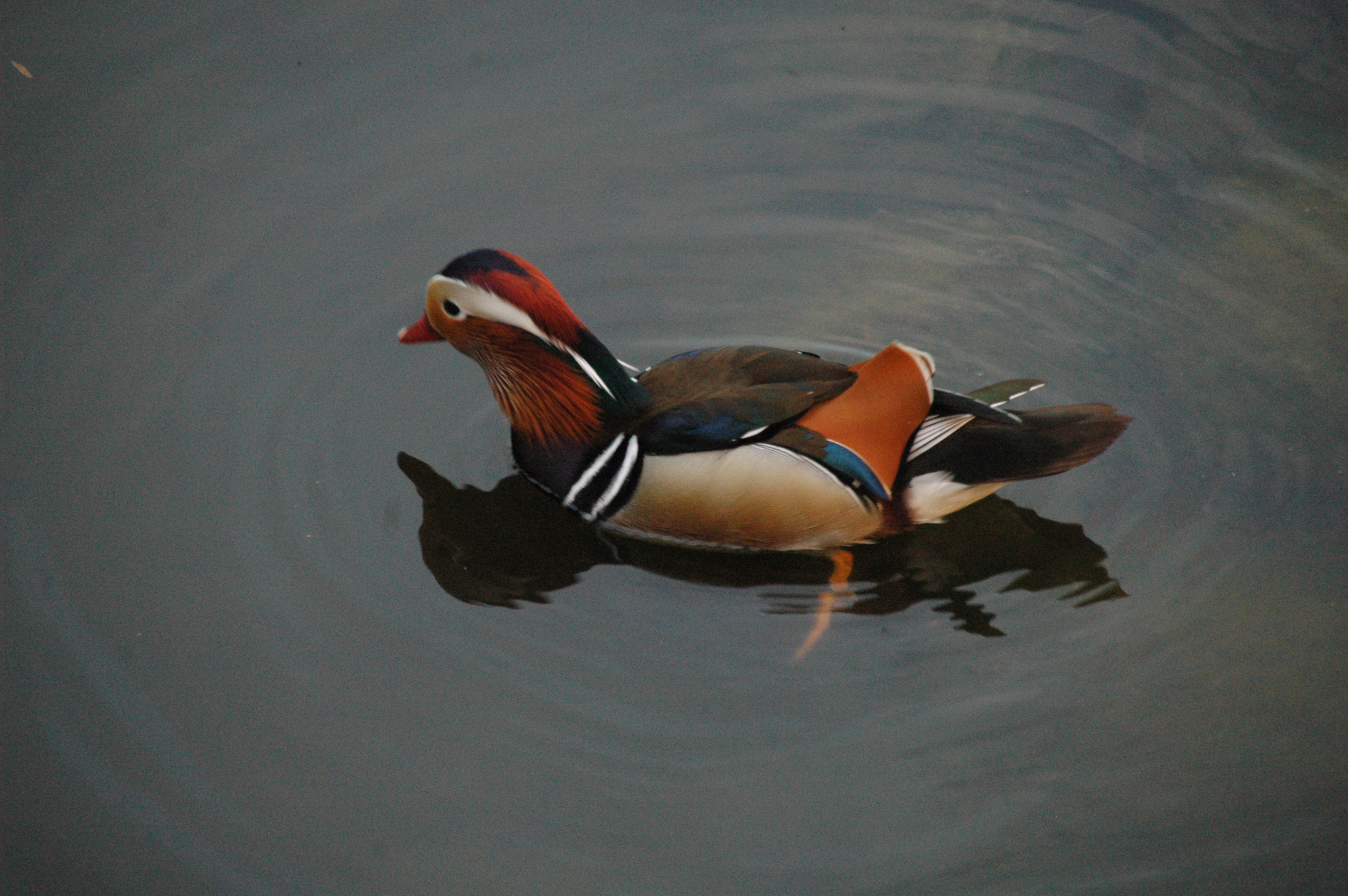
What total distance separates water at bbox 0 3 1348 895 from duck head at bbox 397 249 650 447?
422mm

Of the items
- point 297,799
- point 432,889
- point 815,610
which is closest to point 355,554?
point 297,799

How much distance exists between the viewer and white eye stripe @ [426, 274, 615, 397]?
429 centimetres

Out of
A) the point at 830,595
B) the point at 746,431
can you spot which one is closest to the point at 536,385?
the point at 746,431

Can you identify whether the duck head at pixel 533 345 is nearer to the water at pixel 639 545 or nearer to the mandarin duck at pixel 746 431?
the mandarin duck at pixel 746 431

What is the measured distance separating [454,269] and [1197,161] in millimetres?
3820

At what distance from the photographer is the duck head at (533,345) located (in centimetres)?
427

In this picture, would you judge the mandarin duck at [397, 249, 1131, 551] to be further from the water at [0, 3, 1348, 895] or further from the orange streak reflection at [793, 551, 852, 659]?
the water at [0, 3, 1348, 895]

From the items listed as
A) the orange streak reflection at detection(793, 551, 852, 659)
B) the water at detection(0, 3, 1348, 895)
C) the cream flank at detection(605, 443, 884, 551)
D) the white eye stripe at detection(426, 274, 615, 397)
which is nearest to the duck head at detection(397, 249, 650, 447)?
the white eye stripe at detection(426, 274, 615, 397)

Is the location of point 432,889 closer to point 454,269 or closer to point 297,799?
point 297,799

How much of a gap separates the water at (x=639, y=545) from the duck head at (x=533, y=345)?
422 mm

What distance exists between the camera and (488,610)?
4215 mm

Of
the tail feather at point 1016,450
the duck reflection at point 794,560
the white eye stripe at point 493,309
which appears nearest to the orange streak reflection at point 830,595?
the duck reflection at point 794,560

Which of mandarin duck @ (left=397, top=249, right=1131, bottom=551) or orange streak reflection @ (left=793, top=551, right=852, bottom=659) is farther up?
mandarin duck @ (left=397, top=249, right=1131, bottom=551)

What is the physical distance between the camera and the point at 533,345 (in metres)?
4.39
